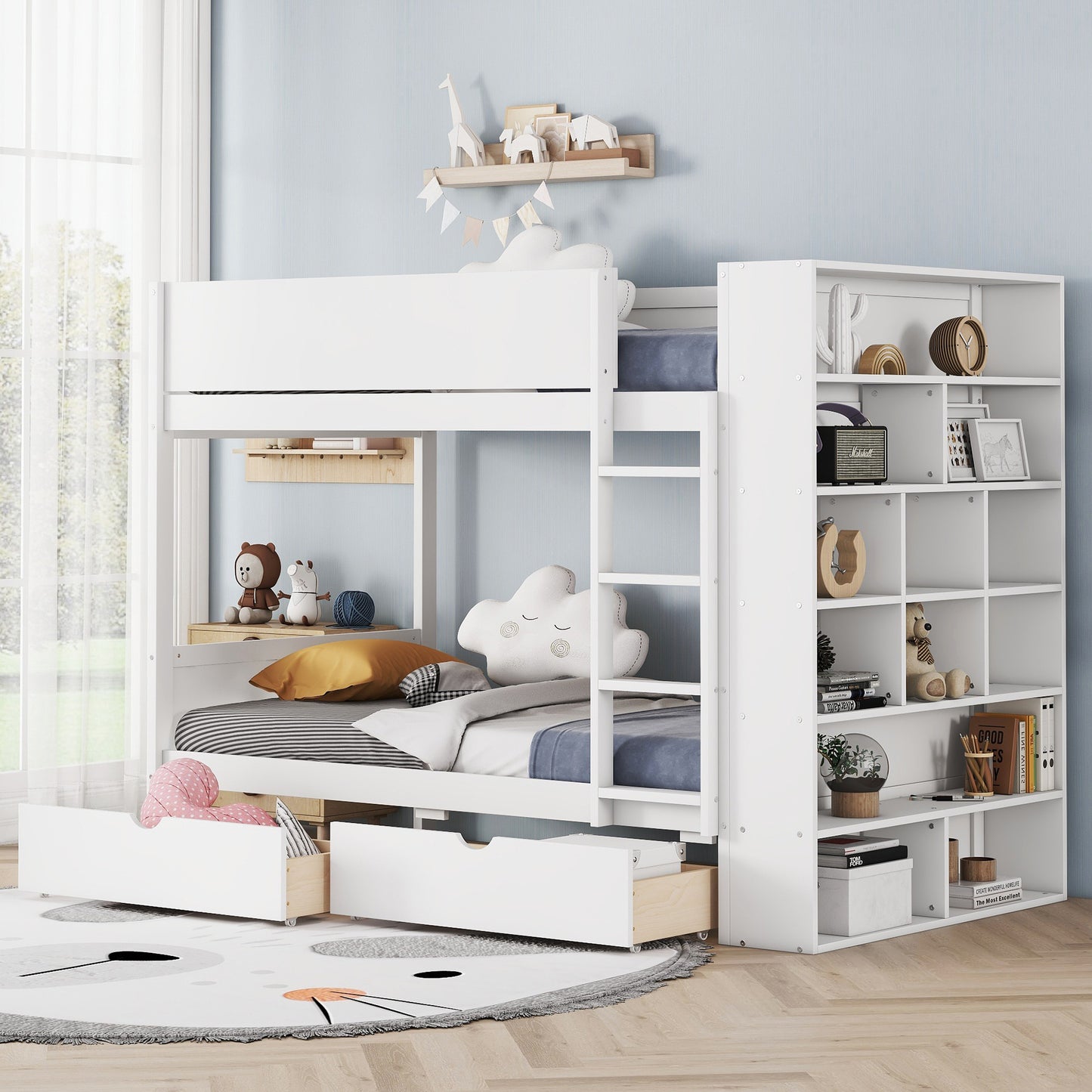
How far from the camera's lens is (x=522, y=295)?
4070mm

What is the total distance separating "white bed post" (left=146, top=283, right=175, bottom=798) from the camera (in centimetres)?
454

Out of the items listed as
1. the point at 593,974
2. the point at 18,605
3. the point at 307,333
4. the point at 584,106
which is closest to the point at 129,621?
the point at 18,605

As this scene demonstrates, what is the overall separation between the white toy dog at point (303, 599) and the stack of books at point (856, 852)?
1895mm

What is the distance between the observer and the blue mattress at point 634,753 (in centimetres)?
399

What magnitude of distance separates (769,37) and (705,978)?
8.24 ft

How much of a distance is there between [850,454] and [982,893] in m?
1.10

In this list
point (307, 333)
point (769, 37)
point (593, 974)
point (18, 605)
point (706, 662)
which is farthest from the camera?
point (18, 605)

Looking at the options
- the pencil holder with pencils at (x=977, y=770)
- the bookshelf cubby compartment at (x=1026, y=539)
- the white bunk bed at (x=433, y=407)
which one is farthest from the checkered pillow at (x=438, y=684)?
the bookshelf cubby compartment at (x=1026, y=539)

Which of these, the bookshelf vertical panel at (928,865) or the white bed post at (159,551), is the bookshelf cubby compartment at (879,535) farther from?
the white bed post at (159,551)

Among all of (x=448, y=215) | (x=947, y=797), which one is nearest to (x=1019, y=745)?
(x=947, y=797)

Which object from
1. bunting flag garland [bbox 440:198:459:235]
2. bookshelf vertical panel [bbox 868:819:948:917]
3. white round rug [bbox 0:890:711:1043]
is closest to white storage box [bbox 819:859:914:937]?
bookshelf vertical panel [bbox 868:819:948:917]

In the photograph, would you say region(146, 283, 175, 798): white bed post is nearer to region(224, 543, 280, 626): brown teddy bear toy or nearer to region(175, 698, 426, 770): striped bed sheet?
region(175, 698, 426, 770): striped bed sheet

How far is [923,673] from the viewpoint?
4.23 metres

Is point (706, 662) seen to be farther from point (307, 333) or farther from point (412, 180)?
point (412, 180)
